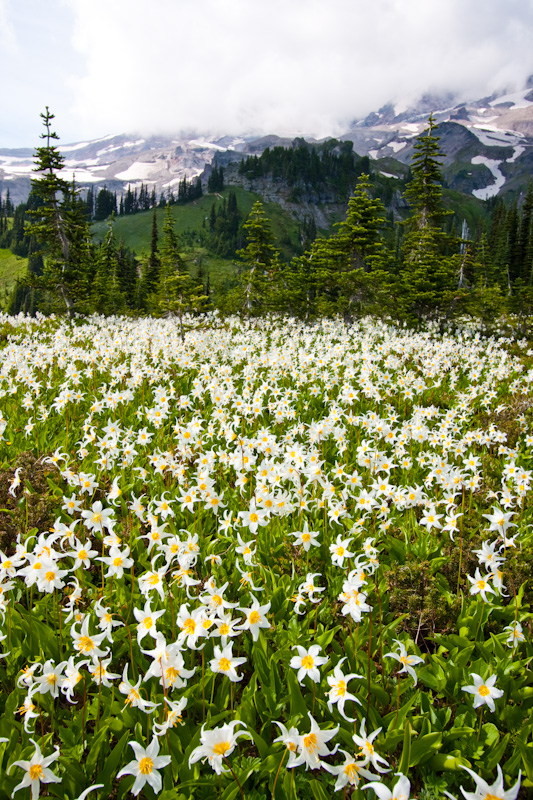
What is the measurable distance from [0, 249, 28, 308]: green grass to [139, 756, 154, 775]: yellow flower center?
462 ft

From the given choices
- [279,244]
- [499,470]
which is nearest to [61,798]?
[499,470]

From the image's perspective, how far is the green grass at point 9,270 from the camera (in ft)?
403

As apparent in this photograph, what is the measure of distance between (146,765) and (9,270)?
162 meters

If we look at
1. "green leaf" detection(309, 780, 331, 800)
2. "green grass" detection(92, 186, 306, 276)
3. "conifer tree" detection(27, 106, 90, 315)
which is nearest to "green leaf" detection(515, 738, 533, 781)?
"green leaf" detection(309, 780, 331, 800)

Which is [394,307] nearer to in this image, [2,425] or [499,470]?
[499,470]

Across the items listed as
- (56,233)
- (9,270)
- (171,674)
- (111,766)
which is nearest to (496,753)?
(171,674)

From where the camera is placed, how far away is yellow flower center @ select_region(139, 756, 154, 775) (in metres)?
1.60

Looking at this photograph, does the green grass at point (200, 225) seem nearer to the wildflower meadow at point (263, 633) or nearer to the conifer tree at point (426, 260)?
the conifer tree at point (426, 260)

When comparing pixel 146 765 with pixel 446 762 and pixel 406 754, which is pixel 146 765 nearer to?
pixel 406 754

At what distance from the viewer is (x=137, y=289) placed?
160 feet

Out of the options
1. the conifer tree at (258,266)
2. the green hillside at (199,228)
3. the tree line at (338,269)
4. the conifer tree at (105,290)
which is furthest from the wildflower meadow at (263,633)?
the green hillside at (199,228)

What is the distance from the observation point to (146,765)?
161cm

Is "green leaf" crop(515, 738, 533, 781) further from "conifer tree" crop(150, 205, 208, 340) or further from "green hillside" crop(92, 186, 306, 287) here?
"green hillside" crop(92, 186, 306, 287)

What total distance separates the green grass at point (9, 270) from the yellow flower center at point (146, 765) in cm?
14086
